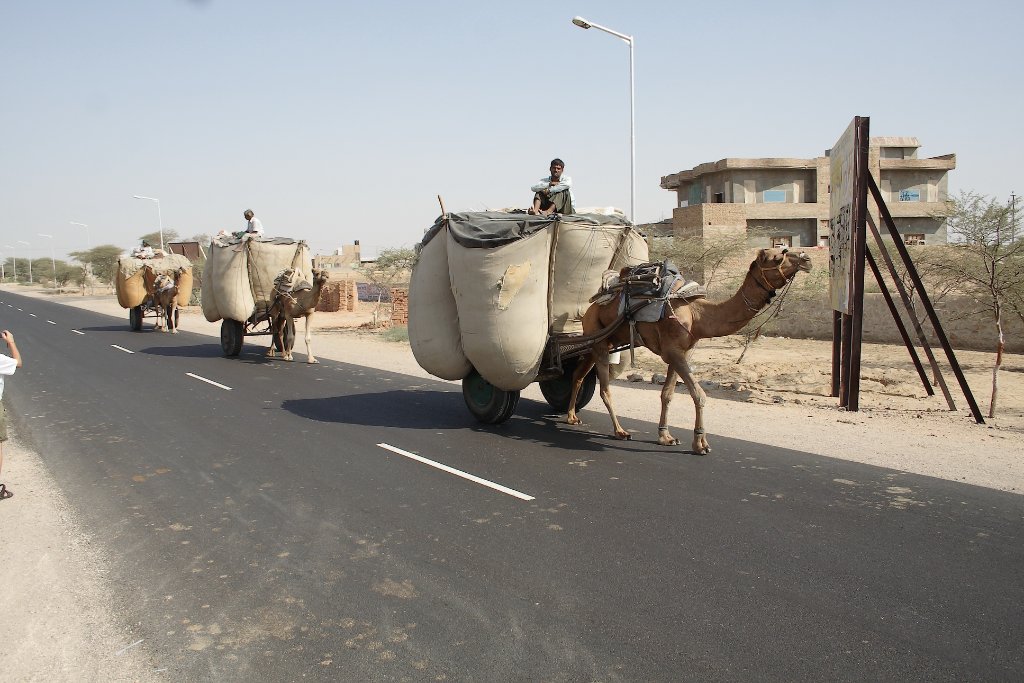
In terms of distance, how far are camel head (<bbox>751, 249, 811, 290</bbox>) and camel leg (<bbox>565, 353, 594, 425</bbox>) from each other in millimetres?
2506

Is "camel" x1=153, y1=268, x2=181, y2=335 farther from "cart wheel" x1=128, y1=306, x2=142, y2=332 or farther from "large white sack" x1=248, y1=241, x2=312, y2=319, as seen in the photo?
"large white sack" x1=248, y1=241, x2=312, y2=319

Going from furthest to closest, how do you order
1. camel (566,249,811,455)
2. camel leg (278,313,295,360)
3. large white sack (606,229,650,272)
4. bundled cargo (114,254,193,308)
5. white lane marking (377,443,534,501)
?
bundled cargo (114,254,193,308) < camel leg (278,313,295,360) < large white sack (606,229,650,272) < camel (566,249,811,455) < white lane marking (377,443,534,501)

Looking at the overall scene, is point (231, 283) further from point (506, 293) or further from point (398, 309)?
point (398, 309)

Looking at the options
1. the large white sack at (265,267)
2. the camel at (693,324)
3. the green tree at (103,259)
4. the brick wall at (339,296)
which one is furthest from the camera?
the green tree at (103,259)

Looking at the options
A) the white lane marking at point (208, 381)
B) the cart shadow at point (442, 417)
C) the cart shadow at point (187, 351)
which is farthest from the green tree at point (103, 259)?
the cart shadow at point (442, 417)

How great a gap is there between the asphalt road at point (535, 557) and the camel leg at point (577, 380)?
15.6 inches

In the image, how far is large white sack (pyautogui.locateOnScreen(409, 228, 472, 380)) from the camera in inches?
383

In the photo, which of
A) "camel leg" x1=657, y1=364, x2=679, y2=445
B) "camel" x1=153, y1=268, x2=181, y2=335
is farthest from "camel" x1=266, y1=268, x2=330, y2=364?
"camel" x1=153, y1=268, x2=181, y2=335

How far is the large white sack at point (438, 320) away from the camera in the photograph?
31.9 ft

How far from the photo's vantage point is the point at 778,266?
7.79 meters

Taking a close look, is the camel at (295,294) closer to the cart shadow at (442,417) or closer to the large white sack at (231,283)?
the large white sack at (231,283)

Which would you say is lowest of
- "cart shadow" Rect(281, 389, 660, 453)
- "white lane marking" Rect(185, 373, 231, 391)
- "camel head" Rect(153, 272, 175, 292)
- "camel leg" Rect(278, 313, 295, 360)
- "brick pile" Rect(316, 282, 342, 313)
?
"cart shadow" Rect(281, 389, 660, 453)

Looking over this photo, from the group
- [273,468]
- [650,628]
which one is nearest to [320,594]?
[650,628]

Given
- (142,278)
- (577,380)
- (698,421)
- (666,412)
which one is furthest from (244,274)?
(698,421)
